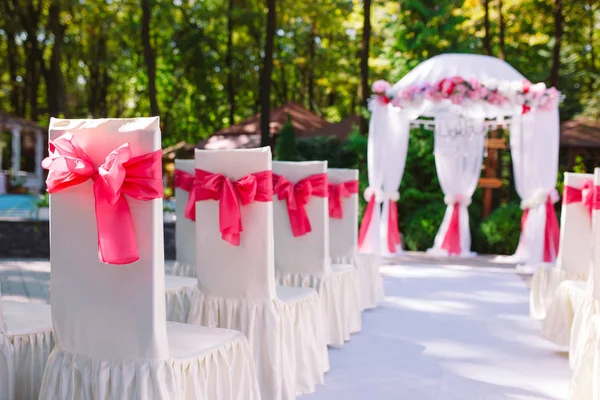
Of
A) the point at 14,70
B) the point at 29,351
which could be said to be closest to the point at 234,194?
the point at 29,351

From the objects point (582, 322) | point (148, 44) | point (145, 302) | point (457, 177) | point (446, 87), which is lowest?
point (582, 322)

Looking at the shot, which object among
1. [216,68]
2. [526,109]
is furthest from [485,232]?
[216,68]

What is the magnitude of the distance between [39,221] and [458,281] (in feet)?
17.3

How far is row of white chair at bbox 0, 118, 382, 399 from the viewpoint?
2018mm

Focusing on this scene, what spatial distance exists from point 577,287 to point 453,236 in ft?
15.6

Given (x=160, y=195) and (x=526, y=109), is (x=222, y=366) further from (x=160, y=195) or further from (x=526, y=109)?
(x=526, y=109)

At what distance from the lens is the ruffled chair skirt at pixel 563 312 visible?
383 centimetres

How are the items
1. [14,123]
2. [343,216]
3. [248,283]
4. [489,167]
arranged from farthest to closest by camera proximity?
[14,123] → [489,167] → [343,216] → [248,283]

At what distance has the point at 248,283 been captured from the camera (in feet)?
9.70

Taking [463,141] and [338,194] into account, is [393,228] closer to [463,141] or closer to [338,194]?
[463,141]

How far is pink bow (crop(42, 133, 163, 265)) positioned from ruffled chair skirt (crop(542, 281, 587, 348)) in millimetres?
2865

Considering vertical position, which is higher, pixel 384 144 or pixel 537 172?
pixel 384 144

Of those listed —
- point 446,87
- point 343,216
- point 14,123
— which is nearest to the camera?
point 343,216

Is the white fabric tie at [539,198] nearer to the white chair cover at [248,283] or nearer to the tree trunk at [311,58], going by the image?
the white chair cover at [248,283]
